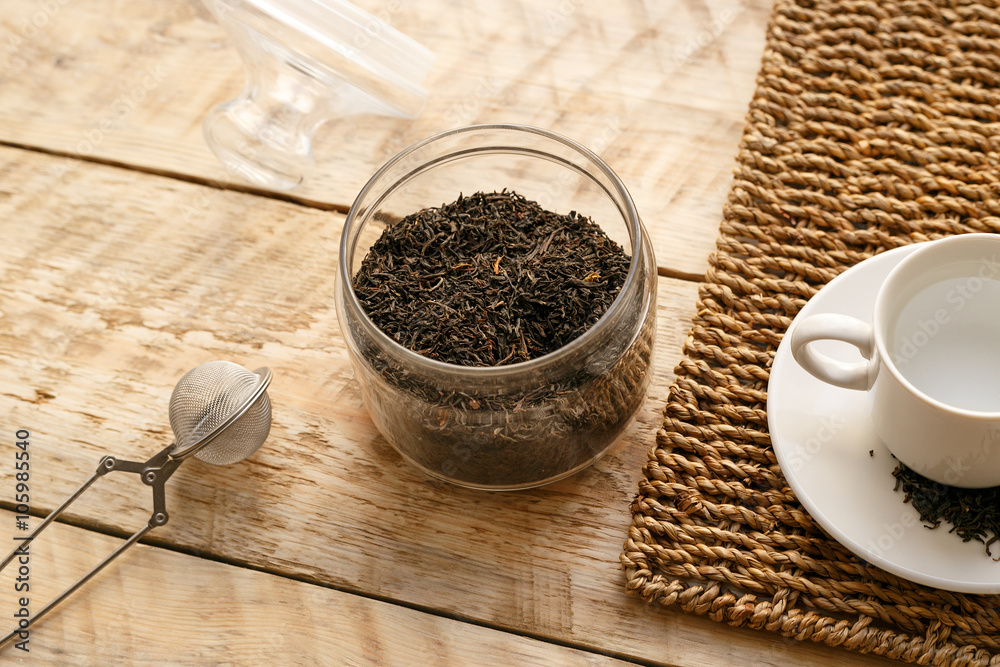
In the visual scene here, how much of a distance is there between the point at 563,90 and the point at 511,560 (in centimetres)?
74

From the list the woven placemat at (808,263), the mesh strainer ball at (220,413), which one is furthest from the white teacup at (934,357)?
the mesh strainer ball at (220,413)

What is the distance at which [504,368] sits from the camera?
0.81 meters

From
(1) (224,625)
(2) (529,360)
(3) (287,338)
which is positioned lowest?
(1) (224,625)

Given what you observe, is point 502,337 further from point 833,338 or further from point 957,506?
point 957,506

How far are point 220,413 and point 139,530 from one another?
18cm

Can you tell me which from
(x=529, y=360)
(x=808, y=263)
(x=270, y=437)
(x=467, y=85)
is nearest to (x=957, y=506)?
(x=808, y=263)

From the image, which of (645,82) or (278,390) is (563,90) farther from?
(278,390)

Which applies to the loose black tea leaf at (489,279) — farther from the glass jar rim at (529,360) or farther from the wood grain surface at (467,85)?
the wood grain surface at (467,85)

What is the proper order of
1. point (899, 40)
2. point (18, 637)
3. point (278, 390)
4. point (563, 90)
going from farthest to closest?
point (563, 90), point (899, 40), point (278, 390), point (18, 637)

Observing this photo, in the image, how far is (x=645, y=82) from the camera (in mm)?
1342

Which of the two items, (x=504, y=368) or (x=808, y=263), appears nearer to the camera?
(x=504, y=368)

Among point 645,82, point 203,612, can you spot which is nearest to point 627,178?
point 645,82

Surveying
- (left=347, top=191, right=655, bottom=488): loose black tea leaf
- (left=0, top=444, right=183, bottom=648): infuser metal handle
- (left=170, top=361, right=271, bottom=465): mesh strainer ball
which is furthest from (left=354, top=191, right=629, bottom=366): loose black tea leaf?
(left=0, top=444, right=183, bottom=648): infuser metal handle

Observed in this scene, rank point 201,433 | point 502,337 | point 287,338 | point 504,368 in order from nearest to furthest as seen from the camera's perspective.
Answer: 1. point 504,368
2. point 502,337
3. point 201,433
4. point 287,338
